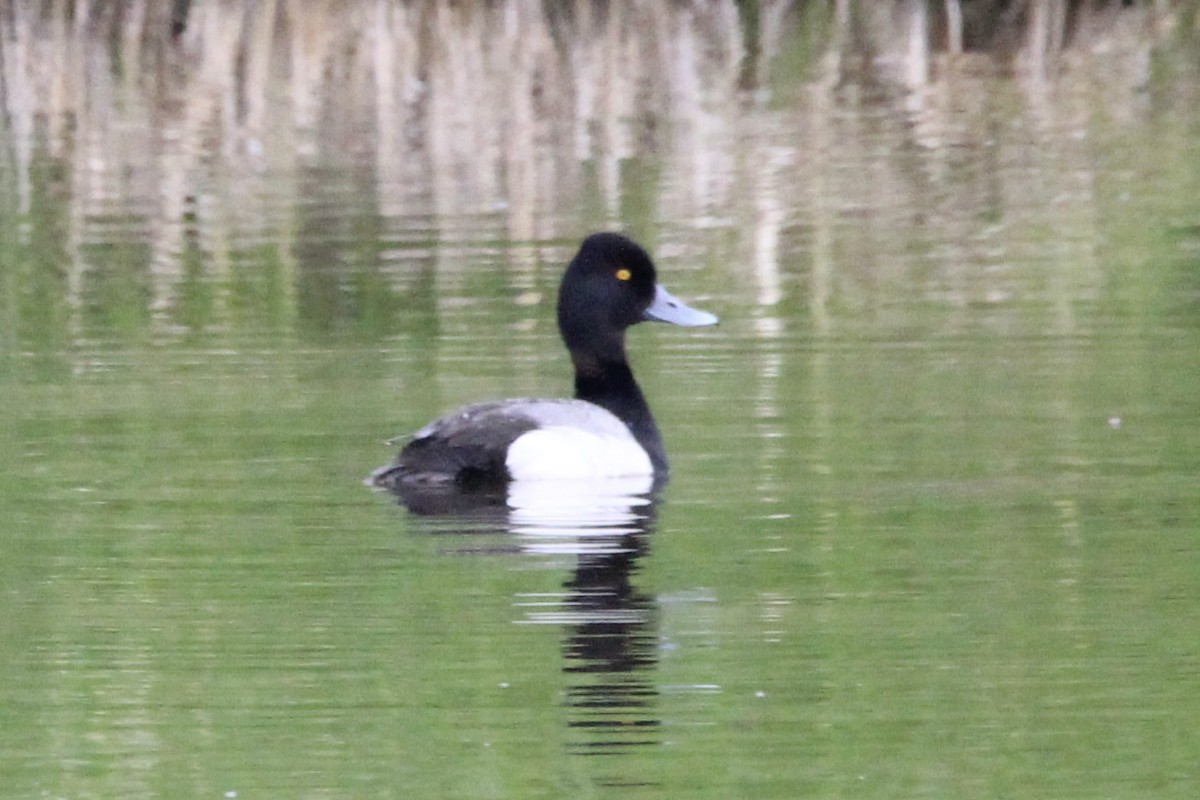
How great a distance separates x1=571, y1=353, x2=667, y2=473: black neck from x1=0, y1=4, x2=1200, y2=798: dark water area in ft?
0.59

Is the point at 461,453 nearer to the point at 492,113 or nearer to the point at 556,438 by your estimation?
the point at 556,438

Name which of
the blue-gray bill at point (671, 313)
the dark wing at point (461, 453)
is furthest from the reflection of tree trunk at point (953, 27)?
the dark wing at point (461, 453)

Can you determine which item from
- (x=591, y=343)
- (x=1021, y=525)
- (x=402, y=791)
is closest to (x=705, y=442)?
(x=591, y=343)

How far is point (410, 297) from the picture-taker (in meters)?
13.2

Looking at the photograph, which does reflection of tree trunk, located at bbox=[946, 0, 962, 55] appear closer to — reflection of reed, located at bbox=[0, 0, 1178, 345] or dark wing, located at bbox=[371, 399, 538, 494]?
reflection of reed, located at bbox=[0, 0, 1178, 345]

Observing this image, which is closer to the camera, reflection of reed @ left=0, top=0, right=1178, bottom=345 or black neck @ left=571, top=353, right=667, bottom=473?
black neck @ left=571, top=353, right=667, bottom=473

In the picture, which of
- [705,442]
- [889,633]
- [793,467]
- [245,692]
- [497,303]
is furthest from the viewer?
[497,303]

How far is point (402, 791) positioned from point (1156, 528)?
3321 mm

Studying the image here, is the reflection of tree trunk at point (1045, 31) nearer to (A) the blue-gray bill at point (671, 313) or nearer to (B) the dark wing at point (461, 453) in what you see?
(A) the blue-gray bill at point (671, 313)

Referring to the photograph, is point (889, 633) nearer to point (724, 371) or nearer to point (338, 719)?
point (338, 719)

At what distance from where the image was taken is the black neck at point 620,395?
382 inches

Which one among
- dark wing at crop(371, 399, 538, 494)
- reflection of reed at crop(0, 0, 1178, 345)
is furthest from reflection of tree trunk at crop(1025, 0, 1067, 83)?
dark wing at crop(371, 399, 538, 494)

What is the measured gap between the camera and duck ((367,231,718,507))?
9.34m

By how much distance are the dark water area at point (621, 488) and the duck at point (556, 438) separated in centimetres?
17
